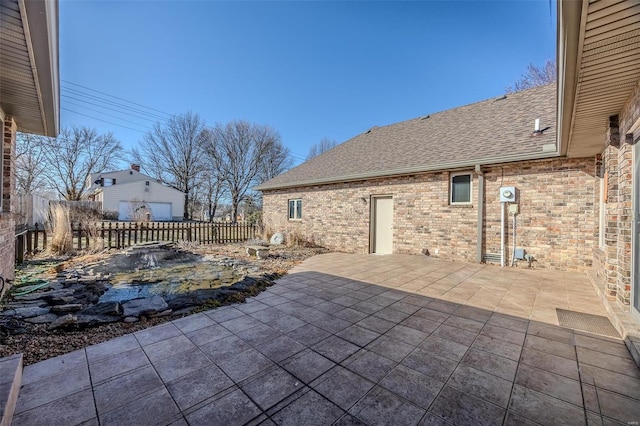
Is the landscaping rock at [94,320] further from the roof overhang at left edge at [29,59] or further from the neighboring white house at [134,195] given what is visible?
the neighboring white house at [134,195]

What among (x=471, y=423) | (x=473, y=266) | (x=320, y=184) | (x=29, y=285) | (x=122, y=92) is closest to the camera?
(x=471, y=423)

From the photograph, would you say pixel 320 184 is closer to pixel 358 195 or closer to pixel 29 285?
pixel 358 195

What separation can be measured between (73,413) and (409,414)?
85.9 inches

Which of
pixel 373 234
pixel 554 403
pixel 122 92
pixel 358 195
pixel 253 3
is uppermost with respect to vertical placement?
pixel 122 92

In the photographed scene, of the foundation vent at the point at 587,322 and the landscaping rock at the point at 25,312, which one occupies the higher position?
the landscaping rock at the point at 25,312

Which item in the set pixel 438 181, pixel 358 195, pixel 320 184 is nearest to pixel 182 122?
pixel 320 184

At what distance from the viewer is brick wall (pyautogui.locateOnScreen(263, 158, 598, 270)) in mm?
5836

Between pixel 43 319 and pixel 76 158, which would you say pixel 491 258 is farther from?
pixel 76 158

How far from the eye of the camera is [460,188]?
7375mm

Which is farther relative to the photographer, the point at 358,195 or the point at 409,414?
the point at 358,195

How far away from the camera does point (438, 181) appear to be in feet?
25.0

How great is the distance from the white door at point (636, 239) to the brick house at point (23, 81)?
604 centimetres

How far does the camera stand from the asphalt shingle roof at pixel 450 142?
6.83 meters

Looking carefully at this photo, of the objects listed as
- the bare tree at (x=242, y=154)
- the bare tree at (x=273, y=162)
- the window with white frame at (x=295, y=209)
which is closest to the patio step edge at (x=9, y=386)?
the window with white frame at (x=295, y=209)
